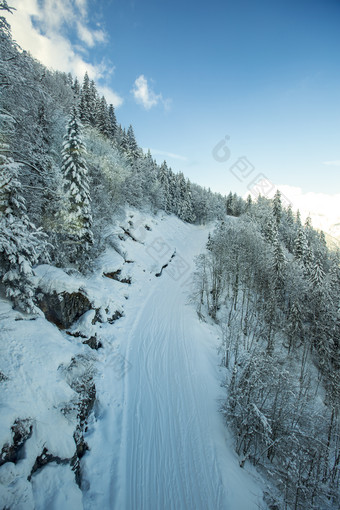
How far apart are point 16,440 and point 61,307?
20.9ft

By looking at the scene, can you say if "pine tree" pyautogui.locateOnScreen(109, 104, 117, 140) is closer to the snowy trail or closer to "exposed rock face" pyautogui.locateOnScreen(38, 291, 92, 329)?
"exposed rock face" pyautogui.locateOnScreen(38, 291, 92, 329)

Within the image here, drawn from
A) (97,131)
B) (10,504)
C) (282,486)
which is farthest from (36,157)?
(97,131)

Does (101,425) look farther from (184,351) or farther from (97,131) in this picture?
(97,131)

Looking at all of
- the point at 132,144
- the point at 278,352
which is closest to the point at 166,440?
the point at 278,352

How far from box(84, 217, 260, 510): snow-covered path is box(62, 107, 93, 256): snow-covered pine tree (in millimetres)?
8053

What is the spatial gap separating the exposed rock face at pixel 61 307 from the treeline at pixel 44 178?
162cm

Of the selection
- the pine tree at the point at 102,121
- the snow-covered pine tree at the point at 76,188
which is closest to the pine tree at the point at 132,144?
the pine tree at the point at 102,121

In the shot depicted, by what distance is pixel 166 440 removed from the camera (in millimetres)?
7605

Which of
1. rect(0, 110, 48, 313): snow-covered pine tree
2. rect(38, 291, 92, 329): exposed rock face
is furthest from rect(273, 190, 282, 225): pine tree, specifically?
rect(0, 110, 48, 313): snow-covered pine tree

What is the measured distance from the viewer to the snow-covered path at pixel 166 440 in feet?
19.9

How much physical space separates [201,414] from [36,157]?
1329 cm

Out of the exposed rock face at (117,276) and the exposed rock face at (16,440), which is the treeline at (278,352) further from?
the exposed rock face at (117,276)

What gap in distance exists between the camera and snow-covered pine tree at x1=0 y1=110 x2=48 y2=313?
22.3 ft

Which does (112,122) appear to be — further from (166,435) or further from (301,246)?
(166,435)
